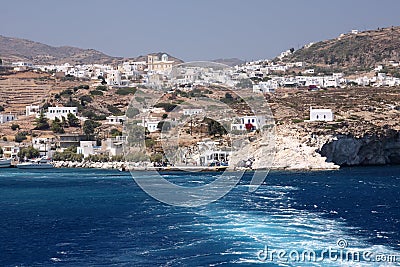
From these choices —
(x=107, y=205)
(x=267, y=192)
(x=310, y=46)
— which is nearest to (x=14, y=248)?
(x=107, y=205)

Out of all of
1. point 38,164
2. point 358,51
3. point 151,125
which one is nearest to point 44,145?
point 38,164

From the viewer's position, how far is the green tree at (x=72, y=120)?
69688 mm

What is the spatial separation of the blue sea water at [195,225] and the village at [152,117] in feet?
61.4

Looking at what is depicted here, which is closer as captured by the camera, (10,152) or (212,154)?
(212,154)

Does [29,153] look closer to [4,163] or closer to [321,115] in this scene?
[4,163]

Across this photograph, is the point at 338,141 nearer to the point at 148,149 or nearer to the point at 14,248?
the point at 148,149

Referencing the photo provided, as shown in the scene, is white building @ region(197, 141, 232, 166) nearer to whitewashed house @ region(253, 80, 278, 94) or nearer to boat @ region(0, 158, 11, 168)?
boat @ region(0, 158, 11, 168)

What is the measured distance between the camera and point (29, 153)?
61.1 m

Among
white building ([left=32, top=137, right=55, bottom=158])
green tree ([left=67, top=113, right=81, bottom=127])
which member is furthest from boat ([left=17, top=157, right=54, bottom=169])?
green tree ([left=67, top=113, right=81, bottom=127])

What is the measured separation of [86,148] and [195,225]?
127 ft

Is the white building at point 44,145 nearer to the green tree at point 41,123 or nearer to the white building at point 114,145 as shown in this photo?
the green tree at point 41,123

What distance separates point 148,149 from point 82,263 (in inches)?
1560

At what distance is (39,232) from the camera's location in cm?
2152

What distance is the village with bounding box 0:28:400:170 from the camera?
55041 millimetres
